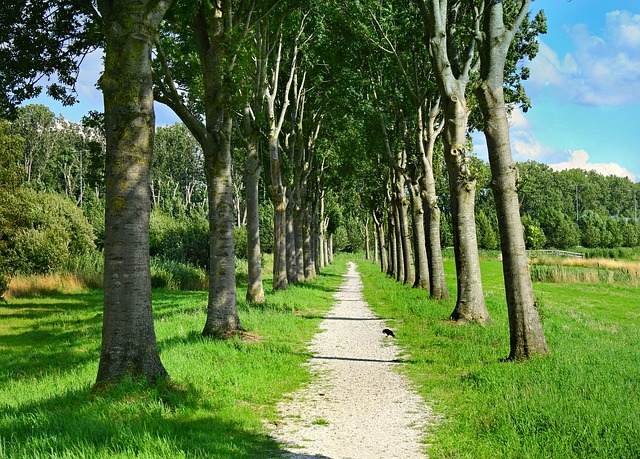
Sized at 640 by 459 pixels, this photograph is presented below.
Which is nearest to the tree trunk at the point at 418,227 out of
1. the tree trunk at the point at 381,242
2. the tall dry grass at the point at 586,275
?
the tall dry grass at the point at 586,275

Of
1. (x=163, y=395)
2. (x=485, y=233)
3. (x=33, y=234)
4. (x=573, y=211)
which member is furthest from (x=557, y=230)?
(x=163, y=395)

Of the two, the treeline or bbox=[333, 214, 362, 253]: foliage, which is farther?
bbox=[333, 214, 362, 253]: foliage

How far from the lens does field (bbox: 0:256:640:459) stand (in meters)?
4.65

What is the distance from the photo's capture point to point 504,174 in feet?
28.2

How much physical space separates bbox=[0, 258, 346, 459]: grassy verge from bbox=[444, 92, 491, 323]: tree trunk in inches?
154

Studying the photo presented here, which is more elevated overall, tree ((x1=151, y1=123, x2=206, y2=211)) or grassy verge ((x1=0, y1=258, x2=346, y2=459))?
tree ((x1=151, y1=123, x2=206, y2=211))

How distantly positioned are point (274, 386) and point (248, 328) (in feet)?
15.1

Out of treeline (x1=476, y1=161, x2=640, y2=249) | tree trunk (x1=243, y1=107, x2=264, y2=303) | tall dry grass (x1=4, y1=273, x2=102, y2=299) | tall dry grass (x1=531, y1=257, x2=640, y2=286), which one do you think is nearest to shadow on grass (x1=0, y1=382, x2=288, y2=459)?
tree trunk (x1=243, y1=107, x2=264, y2=303)

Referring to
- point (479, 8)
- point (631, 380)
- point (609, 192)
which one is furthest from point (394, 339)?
point (609, 192)

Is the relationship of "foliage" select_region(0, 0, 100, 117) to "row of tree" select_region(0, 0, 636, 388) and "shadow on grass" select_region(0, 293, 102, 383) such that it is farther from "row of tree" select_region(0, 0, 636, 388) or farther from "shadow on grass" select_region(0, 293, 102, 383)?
"shadow on grass" select_region(0, 293, 102, 383)

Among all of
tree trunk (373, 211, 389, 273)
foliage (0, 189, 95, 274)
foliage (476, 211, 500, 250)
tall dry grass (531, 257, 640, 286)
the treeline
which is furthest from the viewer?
the treeline

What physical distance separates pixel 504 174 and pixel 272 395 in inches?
200

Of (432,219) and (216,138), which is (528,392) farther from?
(432,219)

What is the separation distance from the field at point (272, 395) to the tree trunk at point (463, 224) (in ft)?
2.41
